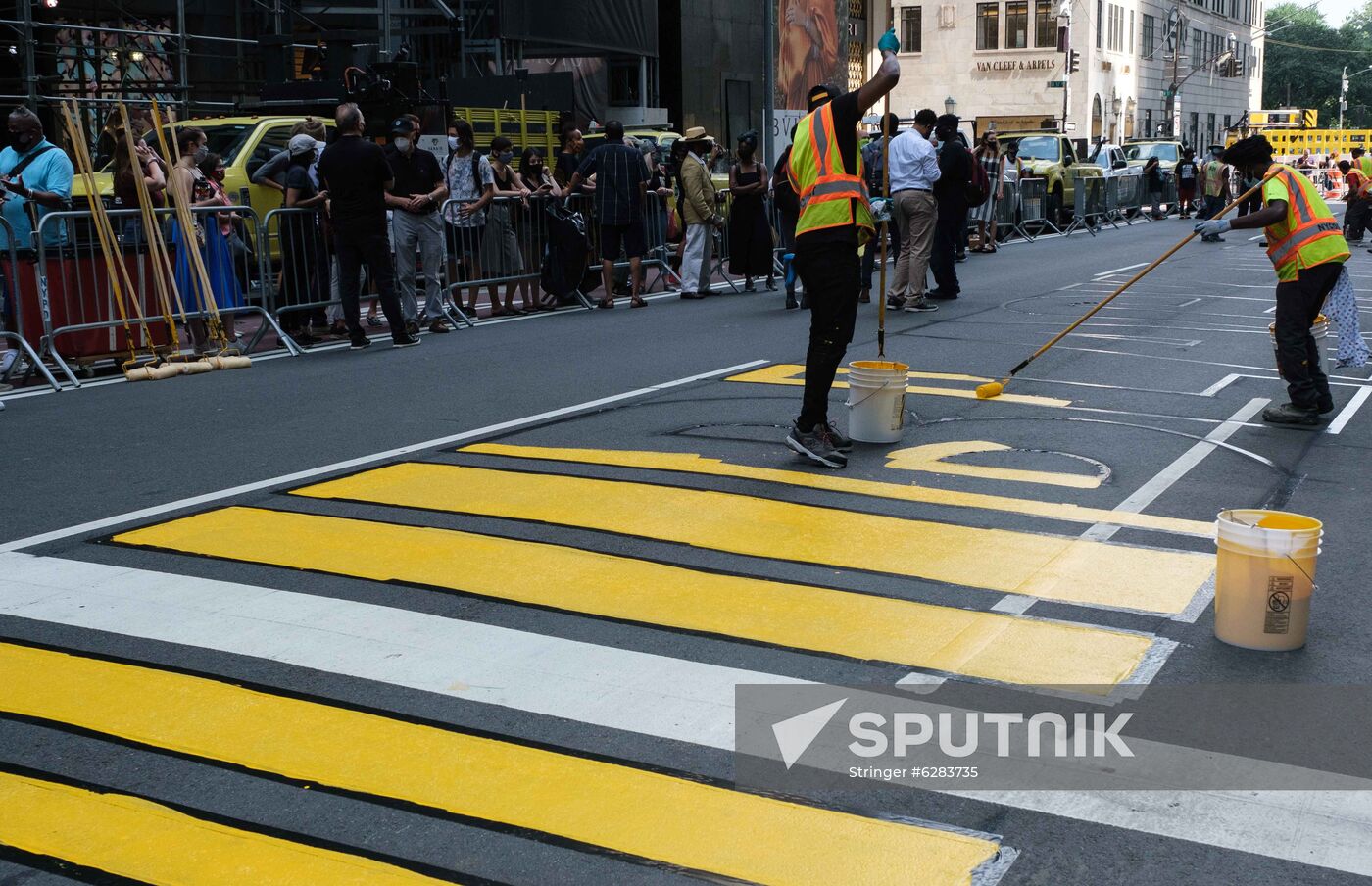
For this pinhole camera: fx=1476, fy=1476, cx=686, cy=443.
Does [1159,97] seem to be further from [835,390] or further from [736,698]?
[736,698]

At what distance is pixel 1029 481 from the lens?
7.31 metres

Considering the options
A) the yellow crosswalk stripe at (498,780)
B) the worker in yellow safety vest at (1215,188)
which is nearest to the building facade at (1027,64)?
the worker in yellow safety vest at (1215,188)

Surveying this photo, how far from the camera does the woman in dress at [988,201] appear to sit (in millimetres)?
24812

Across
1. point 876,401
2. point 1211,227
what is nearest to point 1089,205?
point 1211,227

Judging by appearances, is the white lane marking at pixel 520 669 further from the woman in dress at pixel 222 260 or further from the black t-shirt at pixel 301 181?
the black t-shirt at pixel 301 181

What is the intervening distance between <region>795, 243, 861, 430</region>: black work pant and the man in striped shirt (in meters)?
8.46

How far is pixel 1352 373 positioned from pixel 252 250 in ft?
32.1

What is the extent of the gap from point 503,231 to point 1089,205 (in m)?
21.0

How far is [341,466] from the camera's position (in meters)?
8.02

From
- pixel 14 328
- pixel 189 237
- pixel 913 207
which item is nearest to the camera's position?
pixel 14 328

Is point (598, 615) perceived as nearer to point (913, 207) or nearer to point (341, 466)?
point (341, 466)

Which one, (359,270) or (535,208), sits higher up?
(535,208)

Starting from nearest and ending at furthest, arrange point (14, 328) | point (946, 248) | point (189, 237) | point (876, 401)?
point (876, 401) → point (14, 328) → point (189, 237) → point (946, 248)

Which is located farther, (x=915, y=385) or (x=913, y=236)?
(x=913, y=236)
